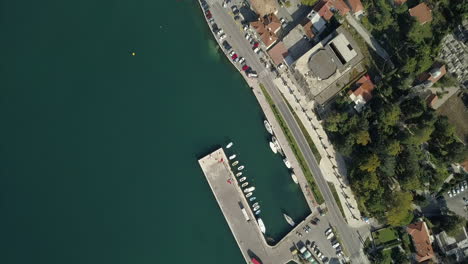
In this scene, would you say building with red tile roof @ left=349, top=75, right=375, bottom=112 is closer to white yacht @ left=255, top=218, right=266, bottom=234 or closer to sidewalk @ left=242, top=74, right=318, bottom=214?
sidewalk @ left=242, top=74, right=318, bottom=214

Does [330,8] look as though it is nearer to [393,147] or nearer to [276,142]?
[276,142]

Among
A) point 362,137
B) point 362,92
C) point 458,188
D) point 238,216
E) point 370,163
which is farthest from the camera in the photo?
point 238,216

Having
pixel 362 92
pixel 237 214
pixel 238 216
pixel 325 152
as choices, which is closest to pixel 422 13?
pixel 362 92

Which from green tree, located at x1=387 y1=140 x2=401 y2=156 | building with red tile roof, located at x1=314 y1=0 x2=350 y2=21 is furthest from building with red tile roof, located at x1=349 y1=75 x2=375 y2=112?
building with red tile roof, located at x1=314 y1=0 x2=350 y2=21

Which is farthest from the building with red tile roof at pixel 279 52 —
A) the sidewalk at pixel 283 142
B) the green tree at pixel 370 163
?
the green tree at pixel 370 163

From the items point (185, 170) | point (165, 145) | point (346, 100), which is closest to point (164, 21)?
point (165, 145)

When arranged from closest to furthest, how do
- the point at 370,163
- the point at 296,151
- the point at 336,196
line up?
the point at 370,163, the point at 336,196, the point at 296,151
